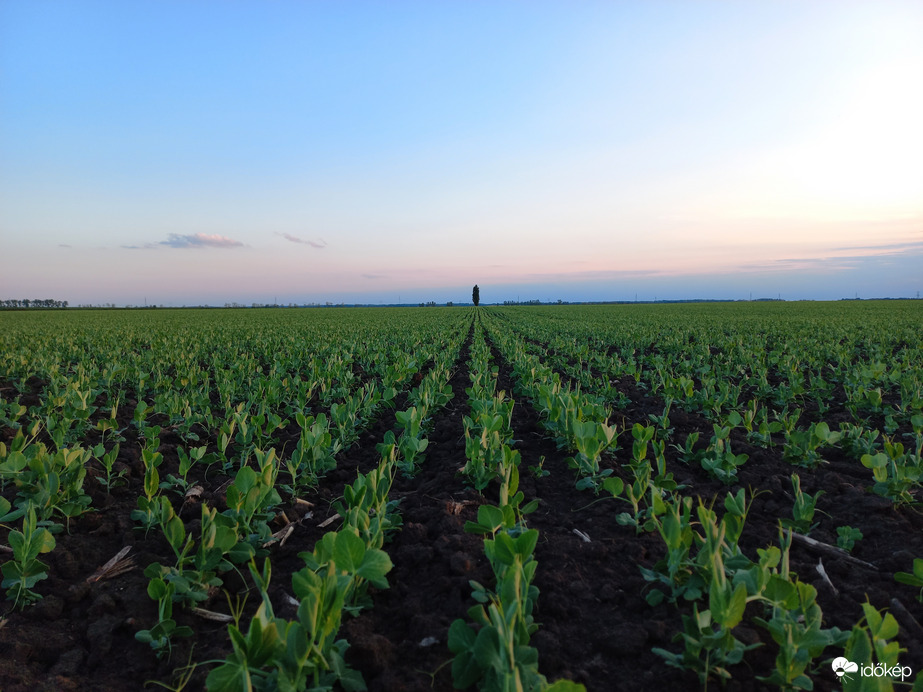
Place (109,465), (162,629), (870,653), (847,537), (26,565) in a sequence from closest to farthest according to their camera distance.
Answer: (870,653) → (162,629) → (26,565) → (847,537) → (109,465)

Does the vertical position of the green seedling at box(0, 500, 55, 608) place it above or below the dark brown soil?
above

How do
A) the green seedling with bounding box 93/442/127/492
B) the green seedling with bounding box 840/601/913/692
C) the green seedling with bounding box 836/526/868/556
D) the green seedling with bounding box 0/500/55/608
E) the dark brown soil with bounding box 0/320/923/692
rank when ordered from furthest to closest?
the green seedling with bounding box 93/442/127/492, the green seedling with bounding box 836/526/868/556, the green seedling with bounding box 0/500/55/608, the dark brown soil with bounding box 0/320/923/692, the green seedling with bounding box 840/601/913/692

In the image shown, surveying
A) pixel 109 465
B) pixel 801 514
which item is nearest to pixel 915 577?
pixel 801 514

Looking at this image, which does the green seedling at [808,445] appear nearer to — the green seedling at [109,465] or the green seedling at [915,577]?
the green seedling at [915,577]

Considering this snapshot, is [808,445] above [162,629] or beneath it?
above

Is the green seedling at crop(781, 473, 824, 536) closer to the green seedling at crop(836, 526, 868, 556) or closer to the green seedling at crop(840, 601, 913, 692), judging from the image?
the green seedling at crop(836, 526, 868, 556)

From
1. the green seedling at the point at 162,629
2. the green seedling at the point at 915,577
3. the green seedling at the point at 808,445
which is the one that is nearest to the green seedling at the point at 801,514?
the green seedling at the point at 915,577

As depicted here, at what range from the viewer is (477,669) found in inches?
64.6

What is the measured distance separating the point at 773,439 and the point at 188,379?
8021 millimetres

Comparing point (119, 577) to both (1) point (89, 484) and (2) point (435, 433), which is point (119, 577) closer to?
(1) point (89, 484)

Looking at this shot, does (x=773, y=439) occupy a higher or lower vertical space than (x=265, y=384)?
lower

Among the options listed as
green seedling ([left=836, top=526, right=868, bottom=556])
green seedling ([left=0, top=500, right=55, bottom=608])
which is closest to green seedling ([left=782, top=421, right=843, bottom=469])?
green seedling ([left=836, top=526, right=868, bottom=556])

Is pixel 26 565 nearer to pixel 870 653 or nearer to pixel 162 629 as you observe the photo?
pixel 162 629

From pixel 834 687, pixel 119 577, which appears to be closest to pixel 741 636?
pixel 834 687
